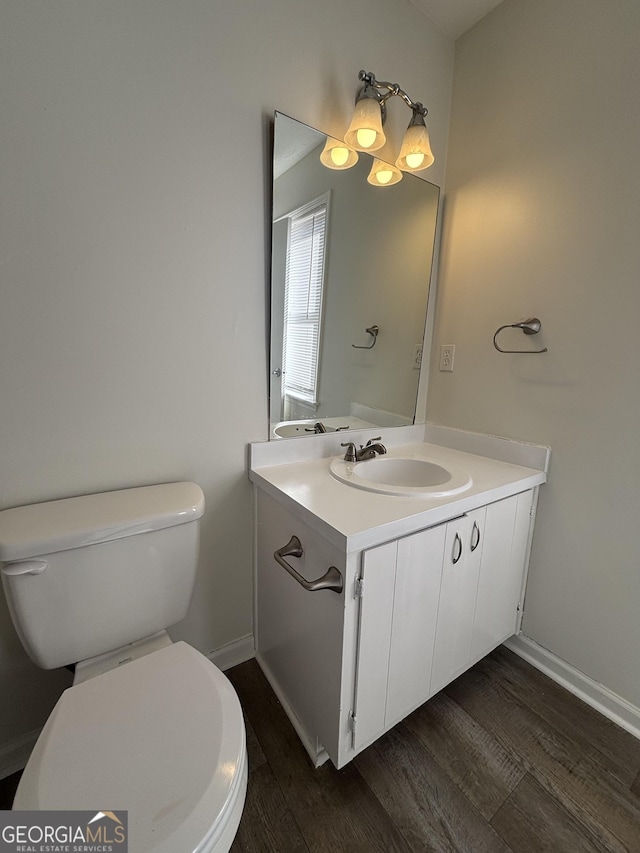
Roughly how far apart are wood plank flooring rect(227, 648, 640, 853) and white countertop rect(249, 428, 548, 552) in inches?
28.7

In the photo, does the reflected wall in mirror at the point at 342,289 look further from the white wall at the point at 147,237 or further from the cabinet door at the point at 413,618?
the cabinet door at the point at 413,618

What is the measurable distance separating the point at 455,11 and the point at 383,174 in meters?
0.66

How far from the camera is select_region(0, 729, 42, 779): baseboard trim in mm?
993

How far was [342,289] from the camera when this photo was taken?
1.39 m

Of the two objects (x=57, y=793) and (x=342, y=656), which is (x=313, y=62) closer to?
(x=342, y=656)

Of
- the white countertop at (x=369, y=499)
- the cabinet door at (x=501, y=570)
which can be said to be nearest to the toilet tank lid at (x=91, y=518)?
the white countertop at (x=369, y=499)

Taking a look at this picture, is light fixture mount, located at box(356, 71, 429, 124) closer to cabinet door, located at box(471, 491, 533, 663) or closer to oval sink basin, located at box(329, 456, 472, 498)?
oval sink basin, located at box(329, 456, 472, 498)

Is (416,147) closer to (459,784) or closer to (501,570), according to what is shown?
(501,570)

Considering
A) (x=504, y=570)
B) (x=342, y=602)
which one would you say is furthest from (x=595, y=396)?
(x=342, y=602)

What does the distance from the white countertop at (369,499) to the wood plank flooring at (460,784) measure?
729 mm

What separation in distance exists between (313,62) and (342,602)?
5.42 ft

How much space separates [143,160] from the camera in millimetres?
961

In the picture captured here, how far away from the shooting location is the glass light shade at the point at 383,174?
1.37m

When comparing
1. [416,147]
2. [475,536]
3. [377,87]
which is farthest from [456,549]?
[377,87]
